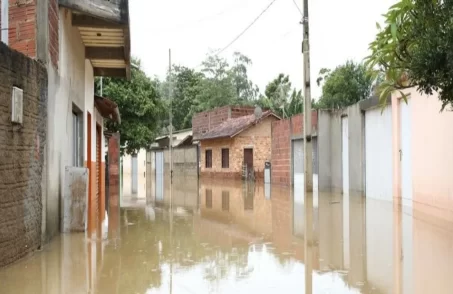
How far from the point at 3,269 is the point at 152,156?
1698 inches

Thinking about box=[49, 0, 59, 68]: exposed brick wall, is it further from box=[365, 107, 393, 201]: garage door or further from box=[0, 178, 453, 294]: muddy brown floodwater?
box=[365, 107, 393, 201]: garage door

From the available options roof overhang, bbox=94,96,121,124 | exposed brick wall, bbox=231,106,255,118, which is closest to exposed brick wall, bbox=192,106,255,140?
exposed brick wall, bbox=231,106,255,118

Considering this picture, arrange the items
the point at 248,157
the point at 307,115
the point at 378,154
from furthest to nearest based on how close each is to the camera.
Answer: the point at 248,157, the point at 307,115, the point at 378,154

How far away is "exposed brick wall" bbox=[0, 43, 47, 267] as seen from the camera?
20.0ft

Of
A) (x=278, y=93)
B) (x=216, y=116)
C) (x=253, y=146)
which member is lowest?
(x=253, y=146)

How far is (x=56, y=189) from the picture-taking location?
332 inches

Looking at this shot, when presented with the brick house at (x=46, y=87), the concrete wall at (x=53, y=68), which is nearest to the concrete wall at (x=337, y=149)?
the brick house at (x=46, y=87)

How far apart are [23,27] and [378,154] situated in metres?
11.7

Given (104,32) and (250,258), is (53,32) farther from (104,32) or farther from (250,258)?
(250,258)

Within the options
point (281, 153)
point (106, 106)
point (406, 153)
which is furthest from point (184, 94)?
point (406, 153)

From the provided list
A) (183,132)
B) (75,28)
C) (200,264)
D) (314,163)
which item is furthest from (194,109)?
(200,264)

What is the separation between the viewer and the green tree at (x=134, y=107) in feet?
85.4

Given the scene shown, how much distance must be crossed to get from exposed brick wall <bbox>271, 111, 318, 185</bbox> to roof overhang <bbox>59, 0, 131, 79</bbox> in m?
10.4

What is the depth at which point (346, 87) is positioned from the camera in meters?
34.6
